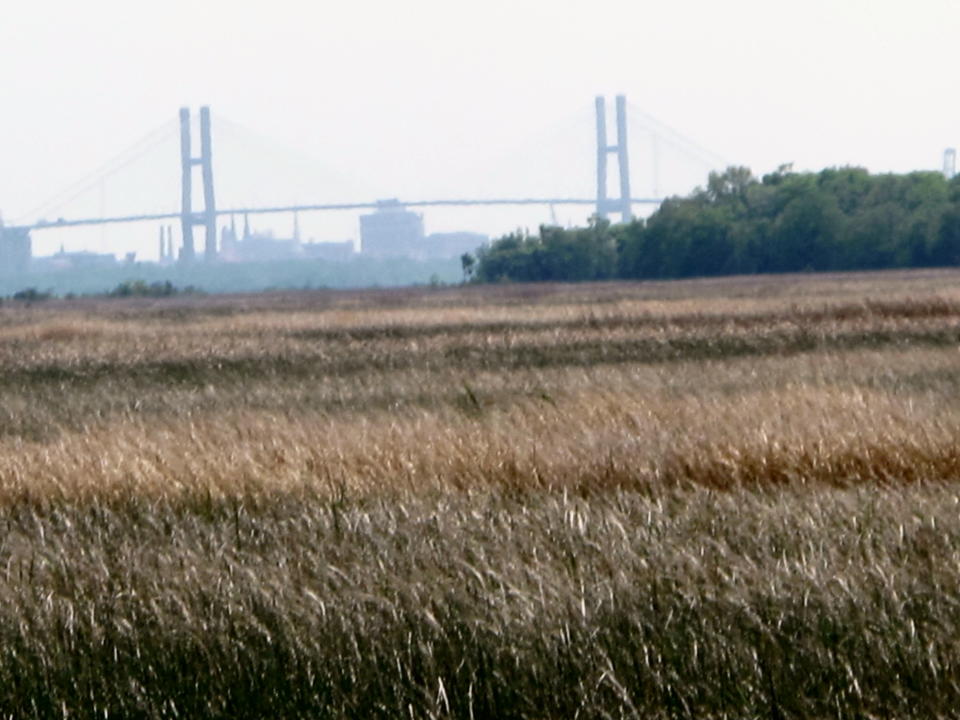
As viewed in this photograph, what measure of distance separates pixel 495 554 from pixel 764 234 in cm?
7118

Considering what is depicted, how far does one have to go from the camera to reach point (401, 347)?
75.2 ft

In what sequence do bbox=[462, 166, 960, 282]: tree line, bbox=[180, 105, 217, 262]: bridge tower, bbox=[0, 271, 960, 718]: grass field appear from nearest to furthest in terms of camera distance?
bbox=[0, 271, 960, 718]: grass field, bbox=[462, 166, 960, 282]: tree line, bbox=[180, 105, 217, 262]: bridge tower

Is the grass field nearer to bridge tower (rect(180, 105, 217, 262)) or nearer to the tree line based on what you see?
the tree line

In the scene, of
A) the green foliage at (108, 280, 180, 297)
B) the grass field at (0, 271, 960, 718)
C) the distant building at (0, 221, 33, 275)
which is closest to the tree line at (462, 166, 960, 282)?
the green foliage at (108, 280, 180, 297)

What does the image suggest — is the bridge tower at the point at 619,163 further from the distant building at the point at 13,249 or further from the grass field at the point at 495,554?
the grass field at the point at 495,554

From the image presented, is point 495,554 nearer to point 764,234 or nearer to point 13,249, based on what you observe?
point 764,234

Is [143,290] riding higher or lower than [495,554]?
higher

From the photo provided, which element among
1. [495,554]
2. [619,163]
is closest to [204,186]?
[619,163]

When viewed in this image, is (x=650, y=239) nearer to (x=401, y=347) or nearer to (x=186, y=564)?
(x=401, y=347)

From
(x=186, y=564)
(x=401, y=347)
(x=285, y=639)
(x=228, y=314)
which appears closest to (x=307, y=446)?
(x=186, y=564)

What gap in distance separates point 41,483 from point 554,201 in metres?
110

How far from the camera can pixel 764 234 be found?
77312 millimetres

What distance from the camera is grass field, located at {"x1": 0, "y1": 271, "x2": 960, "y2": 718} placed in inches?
225

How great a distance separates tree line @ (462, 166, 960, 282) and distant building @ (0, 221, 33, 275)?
38071mm
